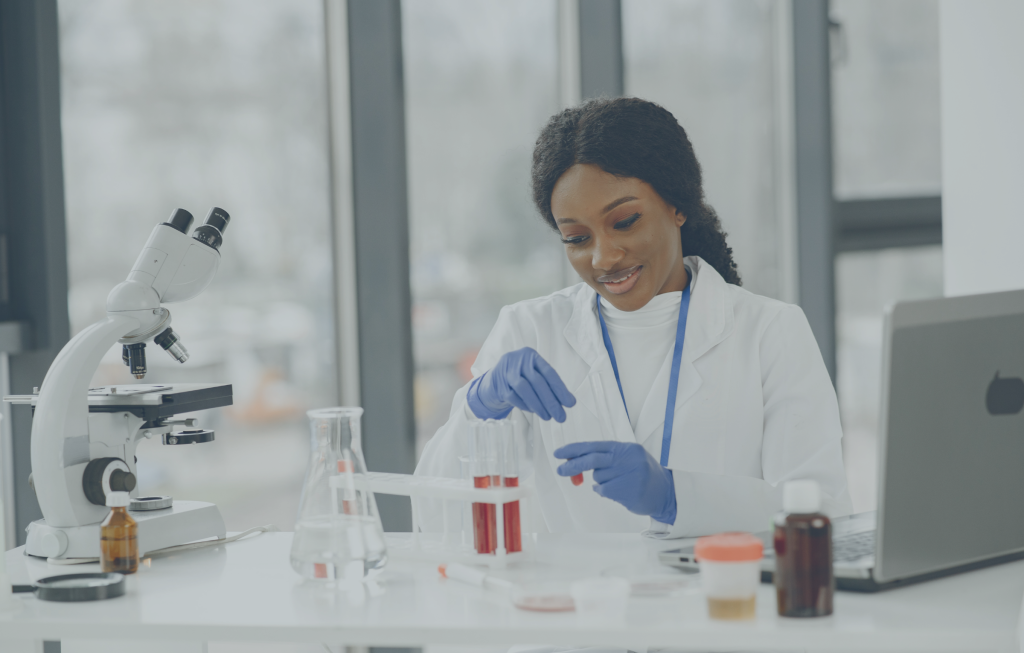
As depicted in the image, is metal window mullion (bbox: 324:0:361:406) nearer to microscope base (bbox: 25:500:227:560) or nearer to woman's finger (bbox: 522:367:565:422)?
microscope base (bbox: 25:500:227:560)

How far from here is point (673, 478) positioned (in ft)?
4.73

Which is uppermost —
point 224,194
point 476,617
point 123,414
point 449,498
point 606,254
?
point 224,194

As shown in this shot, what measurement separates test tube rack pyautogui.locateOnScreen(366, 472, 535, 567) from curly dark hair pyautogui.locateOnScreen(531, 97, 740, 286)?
0.70m

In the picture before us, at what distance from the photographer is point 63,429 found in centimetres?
136

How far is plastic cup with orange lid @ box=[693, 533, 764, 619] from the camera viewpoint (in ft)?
3.25

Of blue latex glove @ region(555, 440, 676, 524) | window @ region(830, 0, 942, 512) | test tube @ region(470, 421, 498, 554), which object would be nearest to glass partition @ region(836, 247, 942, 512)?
window @ region(830, 0, 942, 512)

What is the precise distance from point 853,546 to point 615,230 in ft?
2.41

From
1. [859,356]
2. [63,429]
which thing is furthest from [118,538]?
[859,356]

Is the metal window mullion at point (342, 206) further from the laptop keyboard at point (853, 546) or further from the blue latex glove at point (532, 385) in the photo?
the laptop keyboard at point (853, 546)

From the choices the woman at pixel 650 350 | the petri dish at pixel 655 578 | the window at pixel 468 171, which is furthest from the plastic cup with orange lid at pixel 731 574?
the window at pixel 468 171

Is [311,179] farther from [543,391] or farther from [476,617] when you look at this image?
[476,617]

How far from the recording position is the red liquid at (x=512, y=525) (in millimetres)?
1249

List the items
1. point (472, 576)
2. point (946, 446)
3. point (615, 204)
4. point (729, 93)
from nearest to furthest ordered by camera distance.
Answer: point (946, 446) → point (472, 576) → point (615, 204) → point (729, 93)

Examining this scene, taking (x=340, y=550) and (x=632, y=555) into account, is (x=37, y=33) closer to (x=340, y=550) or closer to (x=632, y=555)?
(x=340, y=550)
